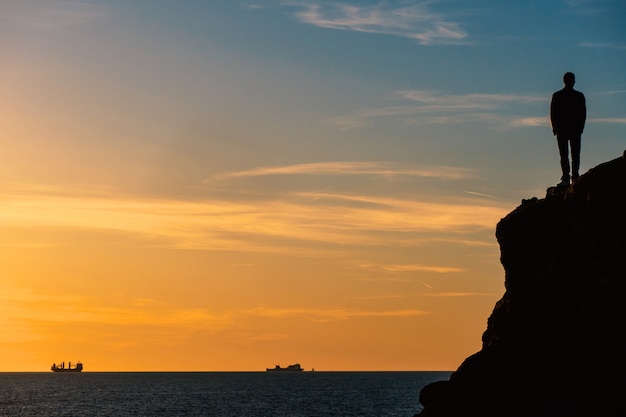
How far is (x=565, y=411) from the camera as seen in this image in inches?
1195

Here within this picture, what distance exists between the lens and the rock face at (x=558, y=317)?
3073 cm

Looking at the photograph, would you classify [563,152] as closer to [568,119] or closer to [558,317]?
[568,119]

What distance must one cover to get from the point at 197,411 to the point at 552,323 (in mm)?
117229

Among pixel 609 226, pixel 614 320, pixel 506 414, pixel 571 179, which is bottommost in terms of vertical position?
pixel 506 414

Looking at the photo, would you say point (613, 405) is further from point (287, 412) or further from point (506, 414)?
point (287, 412)

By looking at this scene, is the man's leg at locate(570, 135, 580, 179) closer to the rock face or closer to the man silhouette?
the man silhouette

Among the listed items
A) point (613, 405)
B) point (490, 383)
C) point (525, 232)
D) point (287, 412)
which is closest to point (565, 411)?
point (613, 405)

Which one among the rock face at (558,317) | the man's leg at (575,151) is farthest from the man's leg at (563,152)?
the rock face at (558,317)

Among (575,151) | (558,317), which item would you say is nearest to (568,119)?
(575,151)

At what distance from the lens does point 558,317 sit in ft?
106

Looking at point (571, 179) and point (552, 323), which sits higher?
point (571, 179)

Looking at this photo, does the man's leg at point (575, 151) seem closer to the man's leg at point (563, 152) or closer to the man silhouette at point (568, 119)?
the man silhouette at point (568, 119)

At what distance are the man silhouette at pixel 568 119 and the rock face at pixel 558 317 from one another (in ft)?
6.27

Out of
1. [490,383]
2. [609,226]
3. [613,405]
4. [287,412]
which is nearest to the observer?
[613,405]
